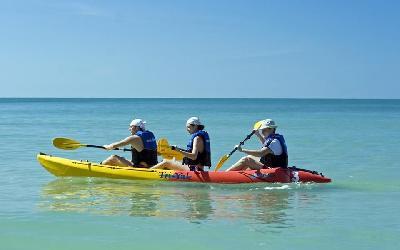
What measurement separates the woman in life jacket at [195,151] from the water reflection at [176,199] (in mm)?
403

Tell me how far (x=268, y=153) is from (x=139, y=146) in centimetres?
255

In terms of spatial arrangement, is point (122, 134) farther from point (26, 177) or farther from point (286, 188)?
point (286, 188)

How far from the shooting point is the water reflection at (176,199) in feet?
31.9

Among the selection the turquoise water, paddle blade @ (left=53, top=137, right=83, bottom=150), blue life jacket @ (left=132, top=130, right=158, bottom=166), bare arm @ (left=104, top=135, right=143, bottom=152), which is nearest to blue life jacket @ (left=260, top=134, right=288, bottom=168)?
the turquoise water

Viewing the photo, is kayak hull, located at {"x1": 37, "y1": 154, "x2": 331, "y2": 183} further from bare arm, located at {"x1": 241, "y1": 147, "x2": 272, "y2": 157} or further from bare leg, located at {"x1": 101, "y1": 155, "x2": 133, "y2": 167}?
bare arm, located at {"x1": 241, "y1": 147, "x2": 272, "y2": 157}

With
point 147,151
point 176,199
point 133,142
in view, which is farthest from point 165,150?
point 176,199

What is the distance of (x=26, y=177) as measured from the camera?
14547 mm

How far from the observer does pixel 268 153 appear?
12.3 meters

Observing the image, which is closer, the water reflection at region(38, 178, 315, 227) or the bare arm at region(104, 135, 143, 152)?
the water reflection at region(38, 178, 315, 227)

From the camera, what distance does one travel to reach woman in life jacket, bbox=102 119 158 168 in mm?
12844

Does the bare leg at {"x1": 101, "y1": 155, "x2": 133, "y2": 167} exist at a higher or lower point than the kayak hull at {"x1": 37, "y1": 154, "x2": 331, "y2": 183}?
higher

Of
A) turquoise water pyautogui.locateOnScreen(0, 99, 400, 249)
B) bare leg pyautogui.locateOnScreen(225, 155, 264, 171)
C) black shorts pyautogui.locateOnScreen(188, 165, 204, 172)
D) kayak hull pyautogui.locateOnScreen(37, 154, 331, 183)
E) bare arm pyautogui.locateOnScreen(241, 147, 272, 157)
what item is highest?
bare arm pyautogui.locateOnScreen(241, 147, 272, 157)

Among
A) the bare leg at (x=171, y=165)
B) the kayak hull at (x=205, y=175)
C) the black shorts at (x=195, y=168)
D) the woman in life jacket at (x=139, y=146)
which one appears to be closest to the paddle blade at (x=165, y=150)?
the woman in life jacket at (x=139, y=146)

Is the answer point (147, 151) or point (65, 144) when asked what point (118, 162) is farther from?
point (65, 144)
